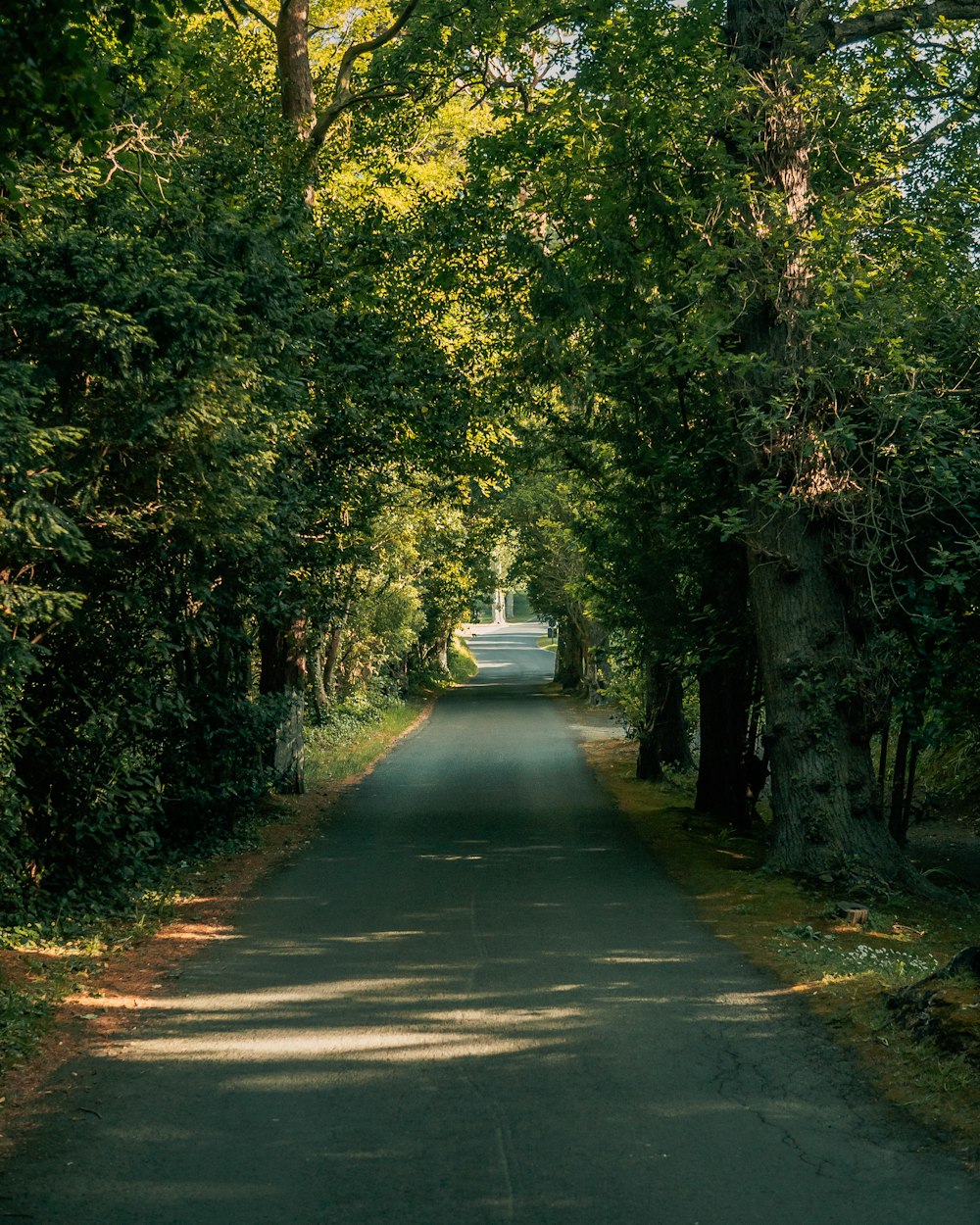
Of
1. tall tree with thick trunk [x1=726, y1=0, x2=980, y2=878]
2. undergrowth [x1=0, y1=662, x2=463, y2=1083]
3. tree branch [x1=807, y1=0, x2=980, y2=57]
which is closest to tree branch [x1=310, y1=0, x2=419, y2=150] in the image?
tall tree with thick trunk [x1=726, y1=0, x2=980, y2=878]

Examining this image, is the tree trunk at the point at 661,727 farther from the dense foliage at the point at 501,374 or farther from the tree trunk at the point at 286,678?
the tree trunk at the point at 286,678

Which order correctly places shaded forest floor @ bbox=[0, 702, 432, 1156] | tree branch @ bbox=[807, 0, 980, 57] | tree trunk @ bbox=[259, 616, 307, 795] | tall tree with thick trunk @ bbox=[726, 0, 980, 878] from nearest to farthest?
shaded forest floor @ bbox=[0, 702, 432, 1156]
tall tree with thick trunk @ bbox=[726, 0, 980, 878]
tree branch @ bbox=[807, 0, 980, 57]
tree trunk @ bbox=[259, 616, 307, 795]

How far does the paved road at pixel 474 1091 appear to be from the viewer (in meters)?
5.62

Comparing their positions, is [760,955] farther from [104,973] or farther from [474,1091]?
[104,973]

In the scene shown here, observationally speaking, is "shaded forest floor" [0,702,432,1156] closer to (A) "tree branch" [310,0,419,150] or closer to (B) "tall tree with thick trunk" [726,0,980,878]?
(B) "tall tree with thick trunk" [726,0,980,878]

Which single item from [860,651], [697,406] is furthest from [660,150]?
[860,651]

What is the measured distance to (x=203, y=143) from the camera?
15094 mm

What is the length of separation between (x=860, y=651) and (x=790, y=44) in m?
6.73

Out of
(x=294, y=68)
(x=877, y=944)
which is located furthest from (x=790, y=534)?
(x=294, y=68)

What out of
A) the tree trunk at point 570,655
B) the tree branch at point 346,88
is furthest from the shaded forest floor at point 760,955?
the tree trunk at point 570,655

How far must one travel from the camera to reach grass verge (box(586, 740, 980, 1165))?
6977 millimetres

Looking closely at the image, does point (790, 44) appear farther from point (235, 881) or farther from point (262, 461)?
point (235, 881)

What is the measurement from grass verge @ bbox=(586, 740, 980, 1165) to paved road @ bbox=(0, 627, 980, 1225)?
0.87 ft

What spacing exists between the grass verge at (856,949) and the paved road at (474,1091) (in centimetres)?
27
